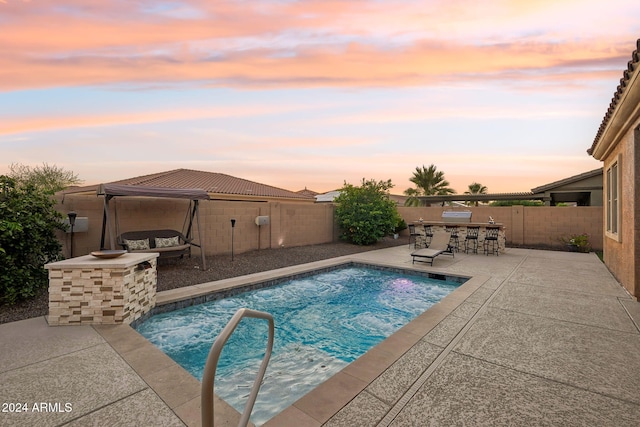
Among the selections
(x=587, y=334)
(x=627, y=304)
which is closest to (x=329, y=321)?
(x=587, y=334)

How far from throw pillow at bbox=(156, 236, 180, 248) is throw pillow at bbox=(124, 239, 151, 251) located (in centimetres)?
34

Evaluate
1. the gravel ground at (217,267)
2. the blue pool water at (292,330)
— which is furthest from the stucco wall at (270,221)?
the blue pool water at (292,330)

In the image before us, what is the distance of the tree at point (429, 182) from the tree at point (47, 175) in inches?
1103

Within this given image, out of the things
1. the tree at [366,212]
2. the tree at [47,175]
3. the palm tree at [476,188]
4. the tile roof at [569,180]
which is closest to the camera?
the tree at [366,212]

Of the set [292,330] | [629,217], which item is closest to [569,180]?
[629,217]

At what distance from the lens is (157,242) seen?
769 cm

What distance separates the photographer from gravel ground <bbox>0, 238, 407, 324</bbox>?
177 inches

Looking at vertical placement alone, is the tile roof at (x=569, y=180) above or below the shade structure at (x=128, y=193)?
→ above

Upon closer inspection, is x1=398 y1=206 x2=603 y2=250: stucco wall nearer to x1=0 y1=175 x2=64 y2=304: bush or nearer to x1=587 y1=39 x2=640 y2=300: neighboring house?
x1=587 y1=39 x2=640 y2=300: neighboring house

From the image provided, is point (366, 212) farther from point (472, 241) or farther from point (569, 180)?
point (569, 180)

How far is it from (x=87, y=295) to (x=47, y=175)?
76.7 ft

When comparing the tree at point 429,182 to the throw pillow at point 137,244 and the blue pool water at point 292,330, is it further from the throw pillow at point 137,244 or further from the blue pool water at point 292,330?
the throw pillow at point 137,244

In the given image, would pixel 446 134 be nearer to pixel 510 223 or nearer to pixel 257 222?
pixel 510 223

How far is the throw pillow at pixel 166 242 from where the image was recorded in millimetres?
7688
